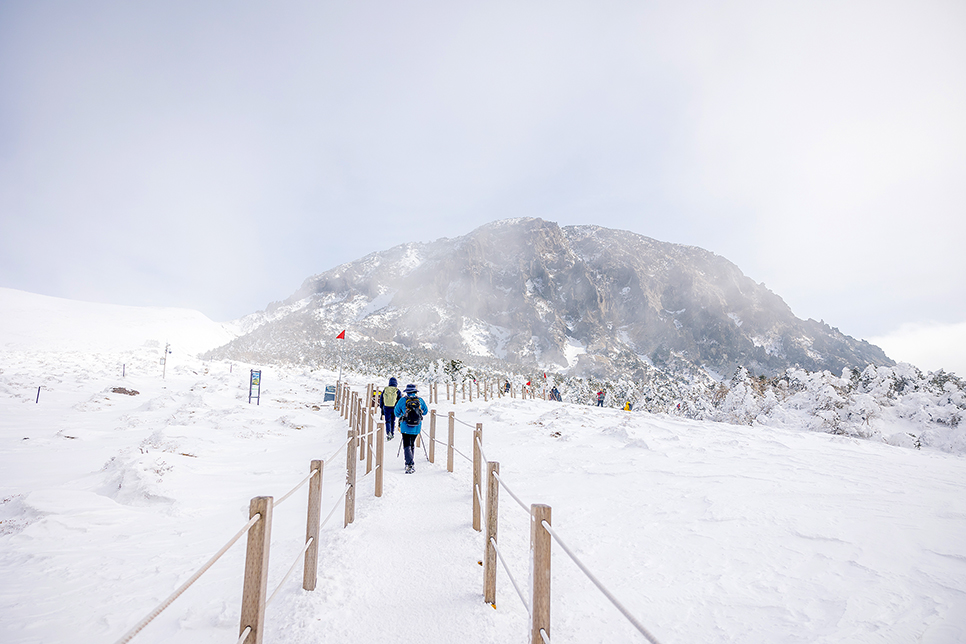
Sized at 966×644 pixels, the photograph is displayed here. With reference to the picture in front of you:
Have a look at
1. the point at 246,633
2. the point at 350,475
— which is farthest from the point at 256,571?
the point at 350,475

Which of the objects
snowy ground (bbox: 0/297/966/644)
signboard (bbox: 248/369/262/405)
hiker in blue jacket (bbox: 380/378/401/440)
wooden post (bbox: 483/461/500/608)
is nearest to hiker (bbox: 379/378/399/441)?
hiker in blue jacket (bbox: 380/378/401/440)

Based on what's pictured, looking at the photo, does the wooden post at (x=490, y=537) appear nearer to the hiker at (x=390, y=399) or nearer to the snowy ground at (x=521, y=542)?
the snowy ground at (x=521, y=542)

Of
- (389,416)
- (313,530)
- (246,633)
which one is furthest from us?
(389,416)

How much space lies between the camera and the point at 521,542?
4.68 meters

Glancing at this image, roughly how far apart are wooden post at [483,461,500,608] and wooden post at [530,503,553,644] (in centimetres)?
98

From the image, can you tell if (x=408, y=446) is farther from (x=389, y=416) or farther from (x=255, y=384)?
(x=255, y=384)

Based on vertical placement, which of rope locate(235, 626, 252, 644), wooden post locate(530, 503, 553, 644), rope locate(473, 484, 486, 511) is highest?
wooden post locate(530, 503, 553, 644)

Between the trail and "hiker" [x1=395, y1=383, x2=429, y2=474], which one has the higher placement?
"hiker" [x1=395, y1=383, x2=429, y2=474]

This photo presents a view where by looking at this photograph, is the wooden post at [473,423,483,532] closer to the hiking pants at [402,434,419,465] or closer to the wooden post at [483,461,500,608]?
the wooden post at [483,461,500,608]

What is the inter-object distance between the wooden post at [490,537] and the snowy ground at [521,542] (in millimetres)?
149

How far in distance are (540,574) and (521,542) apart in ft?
8.48

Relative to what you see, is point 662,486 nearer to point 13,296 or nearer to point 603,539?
point 603,539

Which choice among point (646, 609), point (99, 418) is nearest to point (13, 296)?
point (99, 418)

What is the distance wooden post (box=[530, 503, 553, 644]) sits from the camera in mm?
2324
